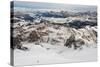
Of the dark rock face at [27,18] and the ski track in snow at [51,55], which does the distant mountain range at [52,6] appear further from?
the ski track in snow at [51,55]

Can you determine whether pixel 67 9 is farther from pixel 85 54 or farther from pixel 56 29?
pixel 85 54

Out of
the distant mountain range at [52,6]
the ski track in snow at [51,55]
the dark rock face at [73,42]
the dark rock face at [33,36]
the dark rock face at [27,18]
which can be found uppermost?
the distant mountain range at [52,6]

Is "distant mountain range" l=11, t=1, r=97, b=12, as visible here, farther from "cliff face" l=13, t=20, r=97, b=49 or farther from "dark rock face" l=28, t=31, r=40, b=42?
"dark rock face" l=28, t=31, r=40, b=42

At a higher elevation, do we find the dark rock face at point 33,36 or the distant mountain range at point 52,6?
the distant mountain range at point 52,6

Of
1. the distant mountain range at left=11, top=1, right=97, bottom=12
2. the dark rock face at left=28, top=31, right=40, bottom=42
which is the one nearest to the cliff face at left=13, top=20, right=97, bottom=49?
A: the dark rock face at left=28, top=31, right=40, bottom=42

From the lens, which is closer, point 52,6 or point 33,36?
point 33,36

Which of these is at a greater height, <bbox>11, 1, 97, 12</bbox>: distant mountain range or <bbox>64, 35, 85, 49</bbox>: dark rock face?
<bbox>11, 1, 97, 12</bbox>: distant mountain range

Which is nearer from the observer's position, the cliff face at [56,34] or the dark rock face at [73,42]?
the cliff face at [56,34]

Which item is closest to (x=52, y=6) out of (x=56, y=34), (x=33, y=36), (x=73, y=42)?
(x=56, y=34)

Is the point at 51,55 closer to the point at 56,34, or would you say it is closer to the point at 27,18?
the point at 56,34

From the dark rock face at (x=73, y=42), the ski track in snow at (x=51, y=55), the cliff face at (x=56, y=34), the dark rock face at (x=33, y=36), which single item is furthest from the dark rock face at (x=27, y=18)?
the dark rock face at (x=73, y=42)

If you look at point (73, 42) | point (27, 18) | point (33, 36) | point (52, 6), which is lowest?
point (73, 42)
